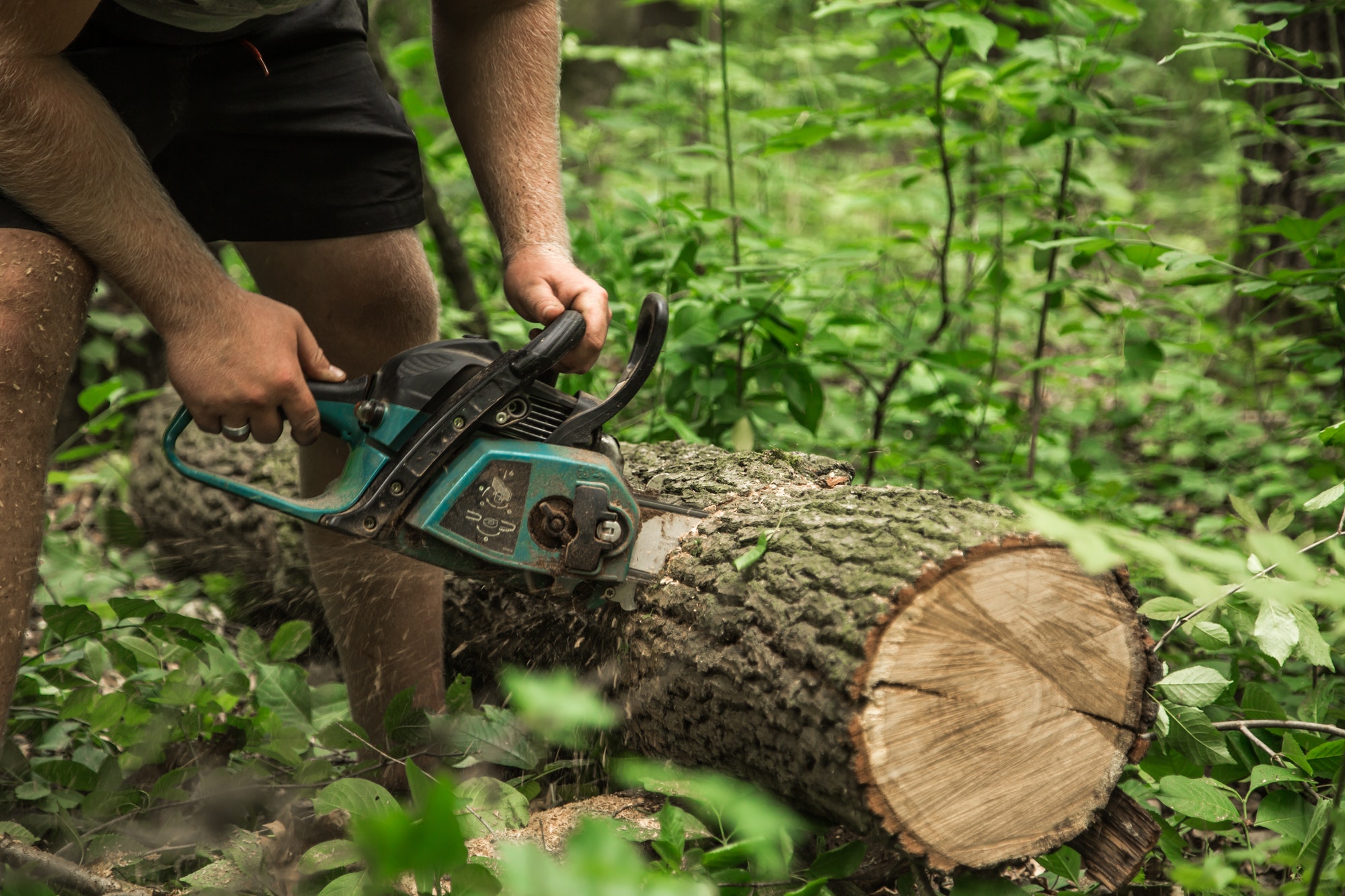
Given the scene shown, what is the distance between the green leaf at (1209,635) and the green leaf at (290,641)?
5.97 ft

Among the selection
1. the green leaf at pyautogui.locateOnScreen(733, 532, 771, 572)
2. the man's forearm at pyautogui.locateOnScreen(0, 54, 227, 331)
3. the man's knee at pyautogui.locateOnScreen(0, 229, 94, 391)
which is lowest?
the green leaf at pyautogui.locateOnScreen(733, 532, 771, 572)

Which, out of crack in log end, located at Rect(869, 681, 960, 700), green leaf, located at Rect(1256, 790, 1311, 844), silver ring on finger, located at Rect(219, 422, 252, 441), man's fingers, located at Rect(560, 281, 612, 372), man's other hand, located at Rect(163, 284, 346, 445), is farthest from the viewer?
man's fingers, located at Rect(560, 281, 612, 372)

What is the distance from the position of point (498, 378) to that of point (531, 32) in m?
0.90

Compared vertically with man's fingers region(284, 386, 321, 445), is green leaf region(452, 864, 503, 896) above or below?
below

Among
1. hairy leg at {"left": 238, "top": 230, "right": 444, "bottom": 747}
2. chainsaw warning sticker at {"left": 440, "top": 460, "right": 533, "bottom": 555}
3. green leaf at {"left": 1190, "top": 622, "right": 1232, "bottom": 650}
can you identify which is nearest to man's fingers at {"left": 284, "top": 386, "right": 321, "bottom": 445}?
chainsaw warning sticker at {"left": 440, "top": 460, "right": 533, "bottom": 555}

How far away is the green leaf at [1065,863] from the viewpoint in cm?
140

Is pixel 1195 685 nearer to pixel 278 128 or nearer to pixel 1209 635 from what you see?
pixel 1209 635

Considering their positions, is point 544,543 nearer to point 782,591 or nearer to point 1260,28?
point 782,591

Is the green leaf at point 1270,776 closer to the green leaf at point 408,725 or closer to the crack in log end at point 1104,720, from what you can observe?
the crack in log end at point 1104,720

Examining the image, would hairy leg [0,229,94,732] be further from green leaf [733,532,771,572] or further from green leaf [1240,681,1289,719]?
green leaf [1240,681,1289,719]

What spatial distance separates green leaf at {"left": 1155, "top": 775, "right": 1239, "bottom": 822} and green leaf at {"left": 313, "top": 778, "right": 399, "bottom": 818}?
48.4 inches

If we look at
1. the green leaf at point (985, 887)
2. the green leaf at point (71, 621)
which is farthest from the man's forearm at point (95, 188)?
the green leaf at point (985, 887)

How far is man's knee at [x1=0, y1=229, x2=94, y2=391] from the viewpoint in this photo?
1.46 m

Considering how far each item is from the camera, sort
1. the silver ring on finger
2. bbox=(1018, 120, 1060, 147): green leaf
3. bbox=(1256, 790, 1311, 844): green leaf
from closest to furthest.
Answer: bbox=(1256, 790, 1311, 844): green leaf, the silver ring on finger, bbox=(1018, 120, 1060, 147): green leaf
